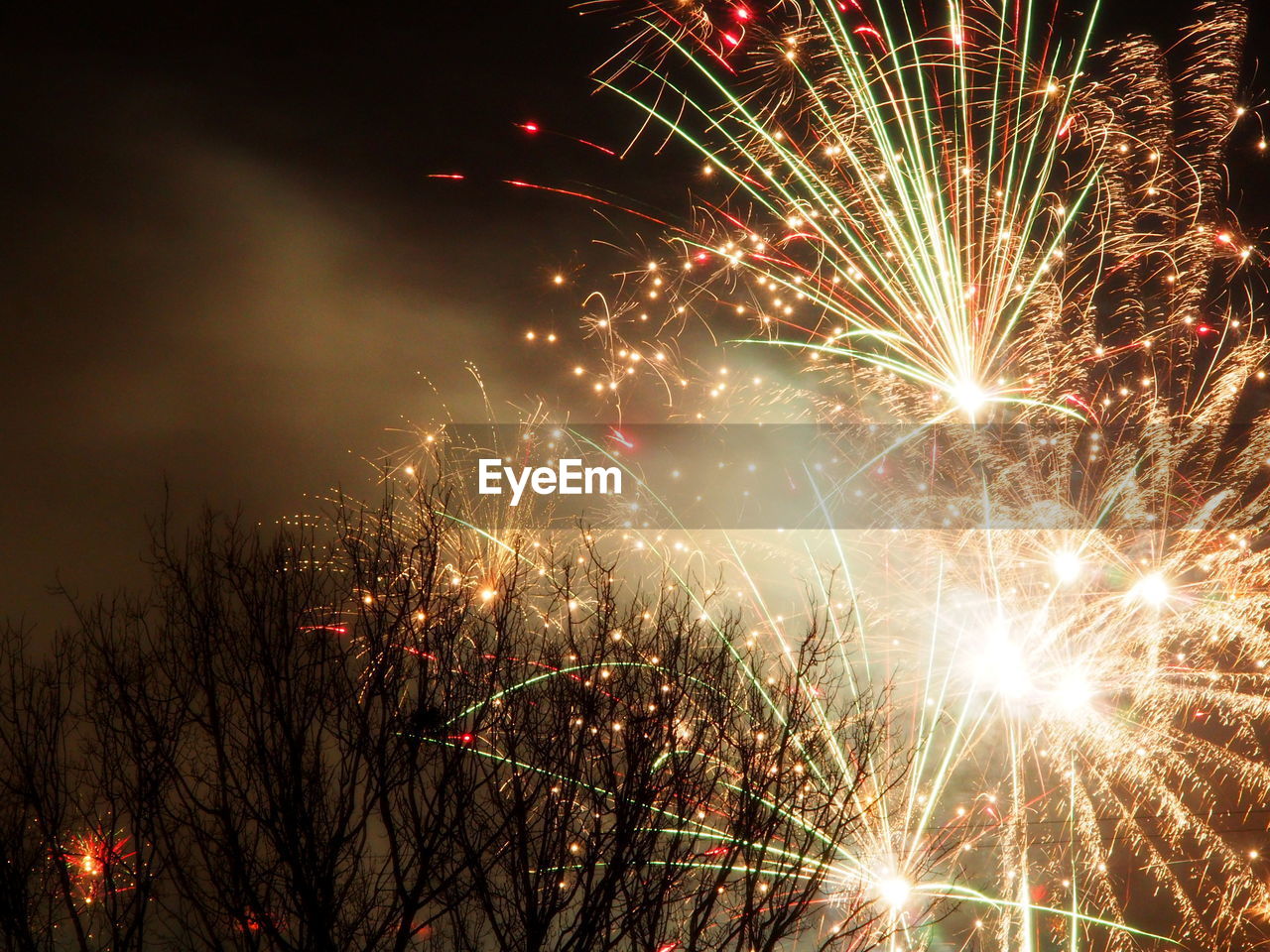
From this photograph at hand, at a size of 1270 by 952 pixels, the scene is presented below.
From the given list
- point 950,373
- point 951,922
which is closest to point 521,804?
point 950,373

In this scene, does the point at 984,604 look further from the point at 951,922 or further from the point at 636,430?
the point at 951,922

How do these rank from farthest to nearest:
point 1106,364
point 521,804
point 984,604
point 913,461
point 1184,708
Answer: point 1184,708 < point 984,604 < point 913,461 < point 1106,364 < point 521,804

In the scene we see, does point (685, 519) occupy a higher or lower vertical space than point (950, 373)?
lower

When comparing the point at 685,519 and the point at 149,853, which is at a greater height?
the point at 685,519

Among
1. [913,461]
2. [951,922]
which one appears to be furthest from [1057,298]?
[951,922]

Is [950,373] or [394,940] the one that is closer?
[394,940]

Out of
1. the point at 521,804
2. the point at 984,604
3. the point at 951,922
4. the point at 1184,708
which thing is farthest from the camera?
the point at 951,922

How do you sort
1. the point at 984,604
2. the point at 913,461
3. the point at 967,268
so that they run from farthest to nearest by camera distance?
the point at 984,604
the point at 913,461
the point at 967,268

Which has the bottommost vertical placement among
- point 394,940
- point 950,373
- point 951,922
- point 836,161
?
point 951,922

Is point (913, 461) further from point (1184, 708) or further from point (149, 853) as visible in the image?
point (149, 853)
